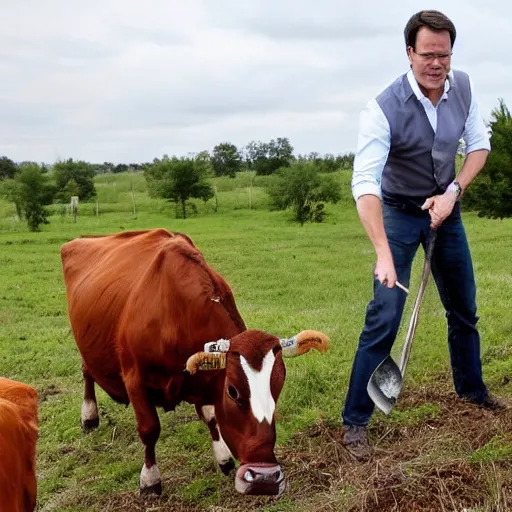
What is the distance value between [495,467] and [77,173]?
1776 inches

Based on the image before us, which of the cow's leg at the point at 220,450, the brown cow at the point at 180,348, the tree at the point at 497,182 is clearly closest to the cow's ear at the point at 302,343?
the brown cow at the point at 180,348

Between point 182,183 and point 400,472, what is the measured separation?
35.0 meters

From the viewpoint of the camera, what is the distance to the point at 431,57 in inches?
164

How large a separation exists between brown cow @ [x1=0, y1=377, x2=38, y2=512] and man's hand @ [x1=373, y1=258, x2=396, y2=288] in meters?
2.01

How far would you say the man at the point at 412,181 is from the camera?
163 inches

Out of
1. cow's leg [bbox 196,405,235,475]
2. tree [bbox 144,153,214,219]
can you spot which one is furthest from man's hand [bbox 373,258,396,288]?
tree [bbox 144,153,214,219]

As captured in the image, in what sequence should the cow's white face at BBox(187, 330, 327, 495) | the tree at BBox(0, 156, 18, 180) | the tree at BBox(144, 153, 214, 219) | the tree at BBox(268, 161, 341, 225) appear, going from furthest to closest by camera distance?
the tree at BBox(0, 156, 18, 180)
the tree at BBox(144, 153, 214, 219)
the tree at BBox(268, 161, 341, 225)
the cow's white face at BBox(187, 330, 327, 495)

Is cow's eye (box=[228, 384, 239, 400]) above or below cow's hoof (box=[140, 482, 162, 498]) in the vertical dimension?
above

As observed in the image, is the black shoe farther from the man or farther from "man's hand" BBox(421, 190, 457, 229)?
"man's hand" BBox(421, 190, 457, 229)

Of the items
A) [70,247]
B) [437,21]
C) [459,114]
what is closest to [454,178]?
[459,114]

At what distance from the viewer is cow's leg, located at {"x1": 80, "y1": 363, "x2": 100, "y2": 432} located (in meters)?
6.15

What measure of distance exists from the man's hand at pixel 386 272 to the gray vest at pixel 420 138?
76 centimetres

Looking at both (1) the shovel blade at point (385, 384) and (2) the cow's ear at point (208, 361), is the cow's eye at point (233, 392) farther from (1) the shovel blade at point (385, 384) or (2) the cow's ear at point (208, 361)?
(1) the shovel blade at point (385, 384)

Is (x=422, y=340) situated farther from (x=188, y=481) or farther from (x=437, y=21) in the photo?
(x=437, y=21)
